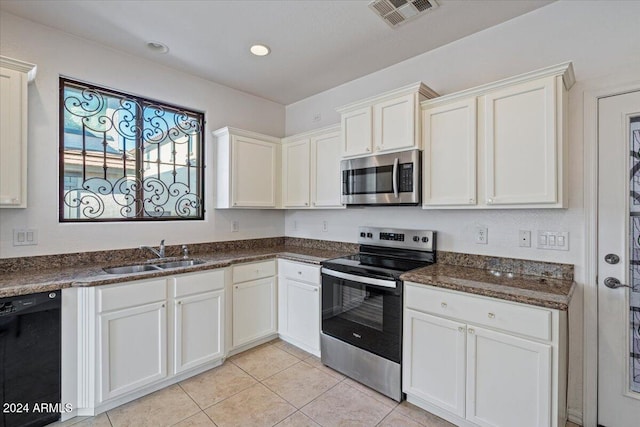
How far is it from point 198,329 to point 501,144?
266 cm

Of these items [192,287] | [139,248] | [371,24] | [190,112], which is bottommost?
[192,287]

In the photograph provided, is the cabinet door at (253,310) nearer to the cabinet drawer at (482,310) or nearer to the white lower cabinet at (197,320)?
the white lower cabinet at (197,320)

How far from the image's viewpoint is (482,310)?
179 centimetres

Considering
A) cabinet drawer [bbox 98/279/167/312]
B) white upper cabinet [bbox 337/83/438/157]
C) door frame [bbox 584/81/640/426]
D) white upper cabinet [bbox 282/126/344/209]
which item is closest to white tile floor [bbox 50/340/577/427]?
door frame [bbox 584/81/640/426]

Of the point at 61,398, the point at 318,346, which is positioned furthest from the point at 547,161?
the point at 61,398

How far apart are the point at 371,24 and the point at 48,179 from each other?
275cm

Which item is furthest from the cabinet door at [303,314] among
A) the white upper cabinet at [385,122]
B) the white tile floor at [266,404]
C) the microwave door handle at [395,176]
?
the white upper cabinet at [385,122]

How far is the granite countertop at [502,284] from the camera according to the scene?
63.6 inches

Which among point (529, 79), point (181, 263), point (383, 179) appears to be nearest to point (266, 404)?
point (181, 263)

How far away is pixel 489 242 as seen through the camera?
2.32 m

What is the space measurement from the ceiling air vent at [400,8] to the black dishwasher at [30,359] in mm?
2836

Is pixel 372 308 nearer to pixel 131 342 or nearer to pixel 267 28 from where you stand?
pixel 131 342

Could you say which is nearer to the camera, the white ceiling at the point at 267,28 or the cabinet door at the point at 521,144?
the cabinet door at the point at 521,144

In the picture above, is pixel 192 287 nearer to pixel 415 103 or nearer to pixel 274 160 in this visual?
pixel 274 160
